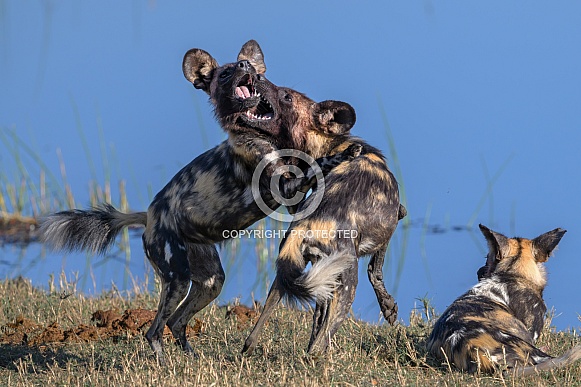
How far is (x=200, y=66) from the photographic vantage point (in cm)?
887

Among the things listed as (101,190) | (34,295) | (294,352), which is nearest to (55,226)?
(34,295)

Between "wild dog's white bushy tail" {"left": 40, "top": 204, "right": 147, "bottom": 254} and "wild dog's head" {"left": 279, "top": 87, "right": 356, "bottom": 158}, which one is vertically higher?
"wild dog's head" {"left": 279, "top": 87, "right": 356, "bottom": 158}

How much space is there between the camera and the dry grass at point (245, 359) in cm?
684

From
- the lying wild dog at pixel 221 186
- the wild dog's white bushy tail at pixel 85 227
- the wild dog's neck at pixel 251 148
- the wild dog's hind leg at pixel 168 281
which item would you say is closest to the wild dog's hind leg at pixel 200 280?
the lying wild dog at pixel 221 186

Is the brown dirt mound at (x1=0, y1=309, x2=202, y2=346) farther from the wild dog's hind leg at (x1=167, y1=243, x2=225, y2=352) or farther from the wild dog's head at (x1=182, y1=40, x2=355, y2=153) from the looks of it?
the wild dog's head at (x1=182, y1=40, x2=355, y2=153)

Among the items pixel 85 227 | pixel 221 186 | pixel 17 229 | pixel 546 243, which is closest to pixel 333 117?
pixel 221 186

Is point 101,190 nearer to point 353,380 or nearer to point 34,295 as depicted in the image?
point 34,295

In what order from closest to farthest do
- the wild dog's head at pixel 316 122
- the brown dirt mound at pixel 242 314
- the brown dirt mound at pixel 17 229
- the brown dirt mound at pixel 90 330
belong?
the wild dog's head at pixel 316 122 → the brown dirt mound at pixel 90 330 → the brown dirt mound at pixel 242 314 → the brown dirt mound at pixel 17 229

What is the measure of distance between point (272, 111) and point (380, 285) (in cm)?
153

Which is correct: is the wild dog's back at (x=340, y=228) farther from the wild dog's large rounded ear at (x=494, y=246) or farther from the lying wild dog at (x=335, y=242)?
the wild dog's large rounded ear at (x=494, y=246)

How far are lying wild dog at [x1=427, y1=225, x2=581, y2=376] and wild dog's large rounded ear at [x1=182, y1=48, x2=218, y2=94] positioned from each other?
2.57 meters

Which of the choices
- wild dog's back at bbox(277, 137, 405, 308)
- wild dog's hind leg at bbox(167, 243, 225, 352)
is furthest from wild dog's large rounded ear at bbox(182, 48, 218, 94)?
wild dog's back at bbox(277, 137, 405, 308)

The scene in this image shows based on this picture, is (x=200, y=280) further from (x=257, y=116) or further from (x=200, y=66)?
(x=200, y=66)

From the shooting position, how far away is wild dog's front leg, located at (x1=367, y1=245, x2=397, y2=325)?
7.90 meters
